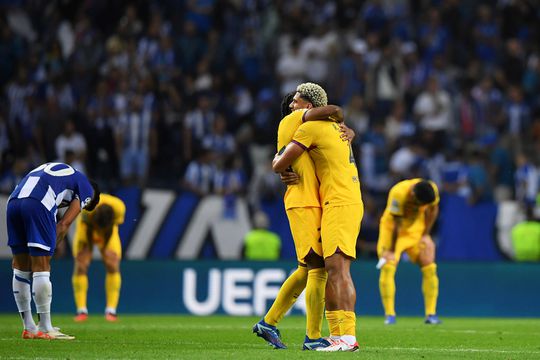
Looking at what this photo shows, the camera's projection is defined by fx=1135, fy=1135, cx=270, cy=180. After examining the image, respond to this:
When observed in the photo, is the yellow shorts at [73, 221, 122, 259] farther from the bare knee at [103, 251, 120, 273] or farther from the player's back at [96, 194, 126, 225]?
the player's back at [96, 194, 126, 225]

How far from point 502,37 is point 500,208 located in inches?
237

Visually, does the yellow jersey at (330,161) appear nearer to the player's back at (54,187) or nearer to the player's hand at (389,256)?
the player's back at (54,187)

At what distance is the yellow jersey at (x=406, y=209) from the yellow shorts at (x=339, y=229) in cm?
622

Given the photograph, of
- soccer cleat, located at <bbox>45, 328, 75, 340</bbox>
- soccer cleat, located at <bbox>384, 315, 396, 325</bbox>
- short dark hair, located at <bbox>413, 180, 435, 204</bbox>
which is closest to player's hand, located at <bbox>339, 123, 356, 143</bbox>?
soccer cleat, located at <bbox>45, 328, 75, 340</bbox>

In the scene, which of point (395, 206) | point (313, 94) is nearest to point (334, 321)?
point (313, 94)

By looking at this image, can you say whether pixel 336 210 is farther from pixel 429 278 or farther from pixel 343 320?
pixel 429 278

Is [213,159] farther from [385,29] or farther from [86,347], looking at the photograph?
[86,347]

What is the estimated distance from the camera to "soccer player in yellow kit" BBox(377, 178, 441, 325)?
58.3 feet

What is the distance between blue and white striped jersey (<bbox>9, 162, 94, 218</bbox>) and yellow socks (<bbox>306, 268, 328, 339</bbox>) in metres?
3.03

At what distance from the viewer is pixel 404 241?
18016 mm

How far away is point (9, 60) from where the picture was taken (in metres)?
26.9

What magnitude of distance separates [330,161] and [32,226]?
350 centimetres

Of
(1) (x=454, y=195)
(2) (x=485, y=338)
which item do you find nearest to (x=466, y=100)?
(1) (x=454, y=195)

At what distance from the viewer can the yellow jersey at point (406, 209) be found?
17688 millimetres
